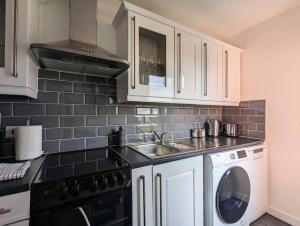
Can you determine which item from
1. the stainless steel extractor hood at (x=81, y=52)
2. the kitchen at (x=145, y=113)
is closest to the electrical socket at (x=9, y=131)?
the kitchen at (x=145, y=113)

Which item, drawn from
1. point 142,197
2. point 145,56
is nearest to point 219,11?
point 145,56

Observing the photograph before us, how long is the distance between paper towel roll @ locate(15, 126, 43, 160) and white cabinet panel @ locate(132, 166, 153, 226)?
728 mm

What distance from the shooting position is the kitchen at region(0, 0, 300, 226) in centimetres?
93

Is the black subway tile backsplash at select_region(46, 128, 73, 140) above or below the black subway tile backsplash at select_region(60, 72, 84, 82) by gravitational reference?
below

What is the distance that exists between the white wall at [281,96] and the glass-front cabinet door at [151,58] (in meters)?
1.26

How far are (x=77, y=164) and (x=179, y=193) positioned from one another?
2.62 ft

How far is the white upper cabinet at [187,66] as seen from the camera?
1.62 meters

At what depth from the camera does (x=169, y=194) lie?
122 centimetres

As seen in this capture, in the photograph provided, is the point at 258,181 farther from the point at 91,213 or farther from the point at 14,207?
the point at 14,207

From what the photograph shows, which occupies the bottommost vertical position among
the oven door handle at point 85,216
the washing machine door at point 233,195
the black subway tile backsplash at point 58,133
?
the washing machine door at point 233,195

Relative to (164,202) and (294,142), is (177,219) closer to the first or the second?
(164,202)

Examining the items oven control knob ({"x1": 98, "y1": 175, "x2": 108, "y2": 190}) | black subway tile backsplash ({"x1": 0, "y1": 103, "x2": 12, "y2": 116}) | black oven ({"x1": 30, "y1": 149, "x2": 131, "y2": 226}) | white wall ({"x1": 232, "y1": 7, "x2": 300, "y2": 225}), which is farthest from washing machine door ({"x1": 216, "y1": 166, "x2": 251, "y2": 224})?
black subway tile backsplash ({"x1": 0, "y1": 103, "x2": 12, "y2": 116})

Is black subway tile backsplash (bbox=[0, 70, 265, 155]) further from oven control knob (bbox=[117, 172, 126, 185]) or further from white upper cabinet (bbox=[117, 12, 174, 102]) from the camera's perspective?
oven control knob (bbox=[117, 172, 126, 185])

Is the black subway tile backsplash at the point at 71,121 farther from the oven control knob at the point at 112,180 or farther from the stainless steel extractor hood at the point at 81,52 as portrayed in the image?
the oven control knob at the point at 112,180
